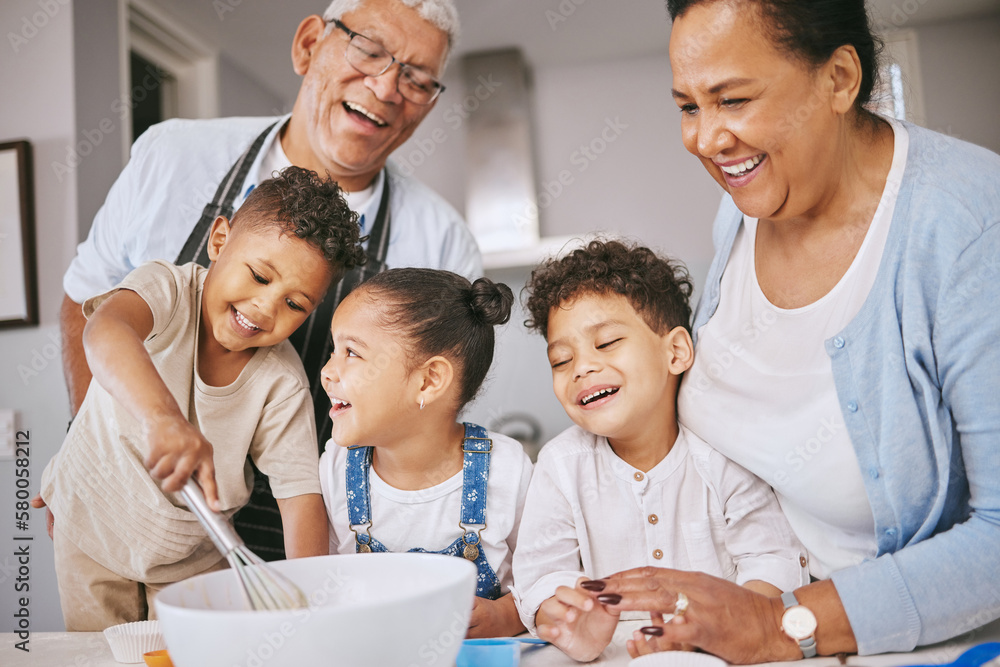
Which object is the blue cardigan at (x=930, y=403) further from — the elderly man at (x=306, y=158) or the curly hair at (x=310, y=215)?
the elderly man at (x=306, y=158)

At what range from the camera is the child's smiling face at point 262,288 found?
1226 millimetres

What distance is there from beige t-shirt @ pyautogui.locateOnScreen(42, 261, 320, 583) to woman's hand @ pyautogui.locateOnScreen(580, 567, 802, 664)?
63 centimetres

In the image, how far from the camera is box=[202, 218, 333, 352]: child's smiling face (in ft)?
4.02

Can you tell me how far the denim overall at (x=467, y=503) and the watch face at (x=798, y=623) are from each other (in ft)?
1.73

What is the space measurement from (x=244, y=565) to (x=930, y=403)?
0.80 m

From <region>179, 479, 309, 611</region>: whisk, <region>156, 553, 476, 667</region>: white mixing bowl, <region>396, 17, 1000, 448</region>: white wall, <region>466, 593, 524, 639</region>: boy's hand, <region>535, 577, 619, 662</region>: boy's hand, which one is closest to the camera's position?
<region>156, 553, 476, 667</region>: white mixing bowl

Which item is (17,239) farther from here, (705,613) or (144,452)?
(705,613)

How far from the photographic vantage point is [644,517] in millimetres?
1207

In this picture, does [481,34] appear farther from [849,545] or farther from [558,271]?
[849,545]

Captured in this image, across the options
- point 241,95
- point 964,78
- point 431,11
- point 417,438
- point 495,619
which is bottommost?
point 495,619

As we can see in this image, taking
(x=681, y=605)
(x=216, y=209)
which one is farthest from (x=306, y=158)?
(x=681, y=605)

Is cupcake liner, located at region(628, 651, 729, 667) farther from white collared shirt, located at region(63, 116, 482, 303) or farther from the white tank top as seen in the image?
white collared shirt, located at region(63, 116, 482, 303)

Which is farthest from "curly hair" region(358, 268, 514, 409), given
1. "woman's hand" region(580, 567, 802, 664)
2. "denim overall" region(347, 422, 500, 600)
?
"woman's hand" region(580, 567, 802, 664)

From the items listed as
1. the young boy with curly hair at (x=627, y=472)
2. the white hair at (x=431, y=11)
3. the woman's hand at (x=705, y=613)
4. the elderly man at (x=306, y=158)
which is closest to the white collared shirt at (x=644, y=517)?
the young boy with curly hair at (x=627, y=472)
